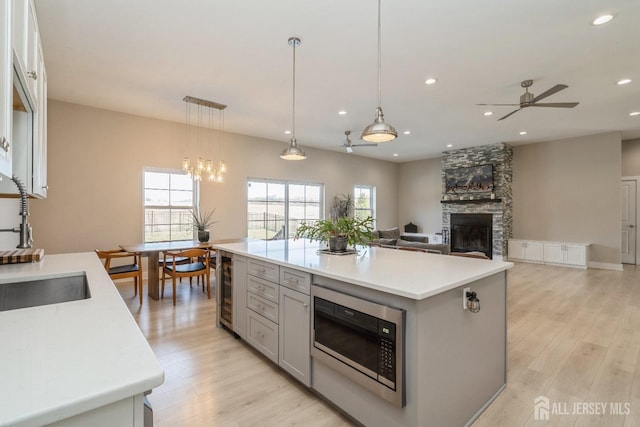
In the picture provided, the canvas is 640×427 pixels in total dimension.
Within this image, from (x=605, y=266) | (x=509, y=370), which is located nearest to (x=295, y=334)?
(x=509, y=370)

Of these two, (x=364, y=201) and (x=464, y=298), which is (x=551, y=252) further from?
(x=464, y=298)

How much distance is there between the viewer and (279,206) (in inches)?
302

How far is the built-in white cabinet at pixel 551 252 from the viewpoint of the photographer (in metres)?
6.85

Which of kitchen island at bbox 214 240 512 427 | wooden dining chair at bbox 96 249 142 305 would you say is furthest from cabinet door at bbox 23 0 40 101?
wooden dining chair at bbox 96 249 142 305

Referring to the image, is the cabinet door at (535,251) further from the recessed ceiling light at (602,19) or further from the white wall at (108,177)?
the white wall at (108,177)

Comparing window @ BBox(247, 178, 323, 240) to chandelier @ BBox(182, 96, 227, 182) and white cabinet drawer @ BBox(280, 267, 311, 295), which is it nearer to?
chandelier @ BBox(182, 96, 227, 182)

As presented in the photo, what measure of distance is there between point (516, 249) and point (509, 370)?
20.7ft

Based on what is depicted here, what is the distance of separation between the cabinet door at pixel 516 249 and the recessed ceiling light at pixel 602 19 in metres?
6.14

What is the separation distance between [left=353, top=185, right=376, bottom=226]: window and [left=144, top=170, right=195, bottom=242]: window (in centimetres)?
476

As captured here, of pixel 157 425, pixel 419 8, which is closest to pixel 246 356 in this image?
pixel 157 425

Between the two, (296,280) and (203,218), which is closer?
(296,280)

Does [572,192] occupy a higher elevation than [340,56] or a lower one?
lower

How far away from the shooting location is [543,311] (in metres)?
3.98

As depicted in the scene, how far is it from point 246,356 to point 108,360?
2.16 m
